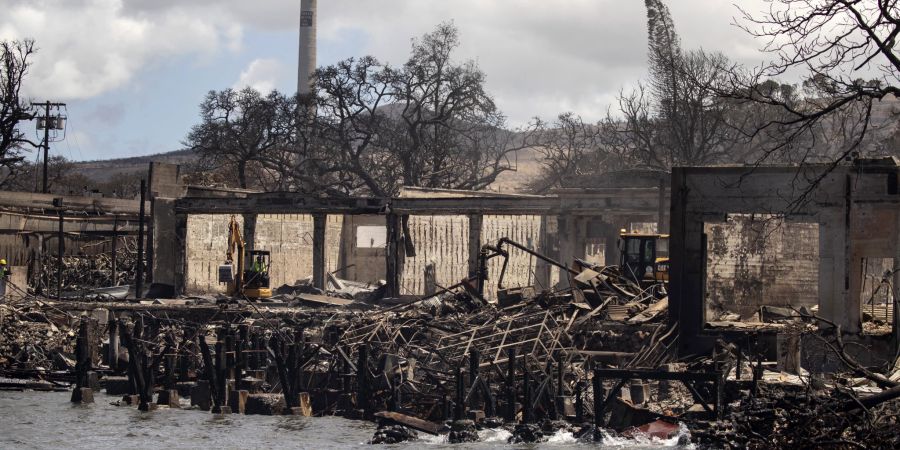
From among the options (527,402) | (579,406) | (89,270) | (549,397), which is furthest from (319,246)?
(579,406)

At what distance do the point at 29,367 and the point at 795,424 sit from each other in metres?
21.5

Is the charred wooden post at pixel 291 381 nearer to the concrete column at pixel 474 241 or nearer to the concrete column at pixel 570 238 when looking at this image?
the concrete column at pixel 474 241

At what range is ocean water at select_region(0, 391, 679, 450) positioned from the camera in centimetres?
2014

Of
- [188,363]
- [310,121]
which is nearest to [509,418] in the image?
[188,363]

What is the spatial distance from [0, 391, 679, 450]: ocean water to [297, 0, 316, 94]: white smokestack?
5893 cm

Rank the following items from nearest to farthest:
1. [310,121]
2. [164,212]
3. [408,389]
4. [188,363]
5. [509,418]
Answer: [509,418] < [408,389] < [188,363] < [164,212] < [310,121]

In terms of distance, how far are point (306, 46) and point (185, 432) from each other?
63590mm

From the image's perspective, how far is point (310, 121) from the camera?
63.5m

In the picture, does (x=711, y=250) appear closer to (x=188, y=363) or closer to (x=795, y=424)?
(x=188, y=363)

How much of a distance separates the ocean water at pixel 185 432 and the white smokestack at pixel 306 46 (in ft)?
193

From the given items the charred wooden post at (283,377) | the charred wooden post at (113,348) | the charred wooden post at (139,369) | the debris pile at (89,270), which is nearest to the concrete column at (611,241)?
the debris pile at (89,270)

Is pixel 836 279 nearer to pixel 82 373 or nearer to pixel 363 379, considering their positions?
pixel 363 379

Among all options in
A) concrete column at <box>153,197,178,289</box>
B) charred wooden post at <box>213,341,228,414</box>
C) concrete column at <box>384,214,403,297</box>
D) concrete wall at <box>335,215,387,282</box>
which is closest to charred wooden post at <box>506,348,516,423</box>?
charred wooden post at <box>213,341,228,414</box>

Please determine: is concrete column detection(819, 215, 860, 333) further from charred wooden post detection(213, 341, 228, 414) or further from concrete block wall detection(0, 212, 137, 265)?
concrete block wall detection(0, 212, 137, 265)
